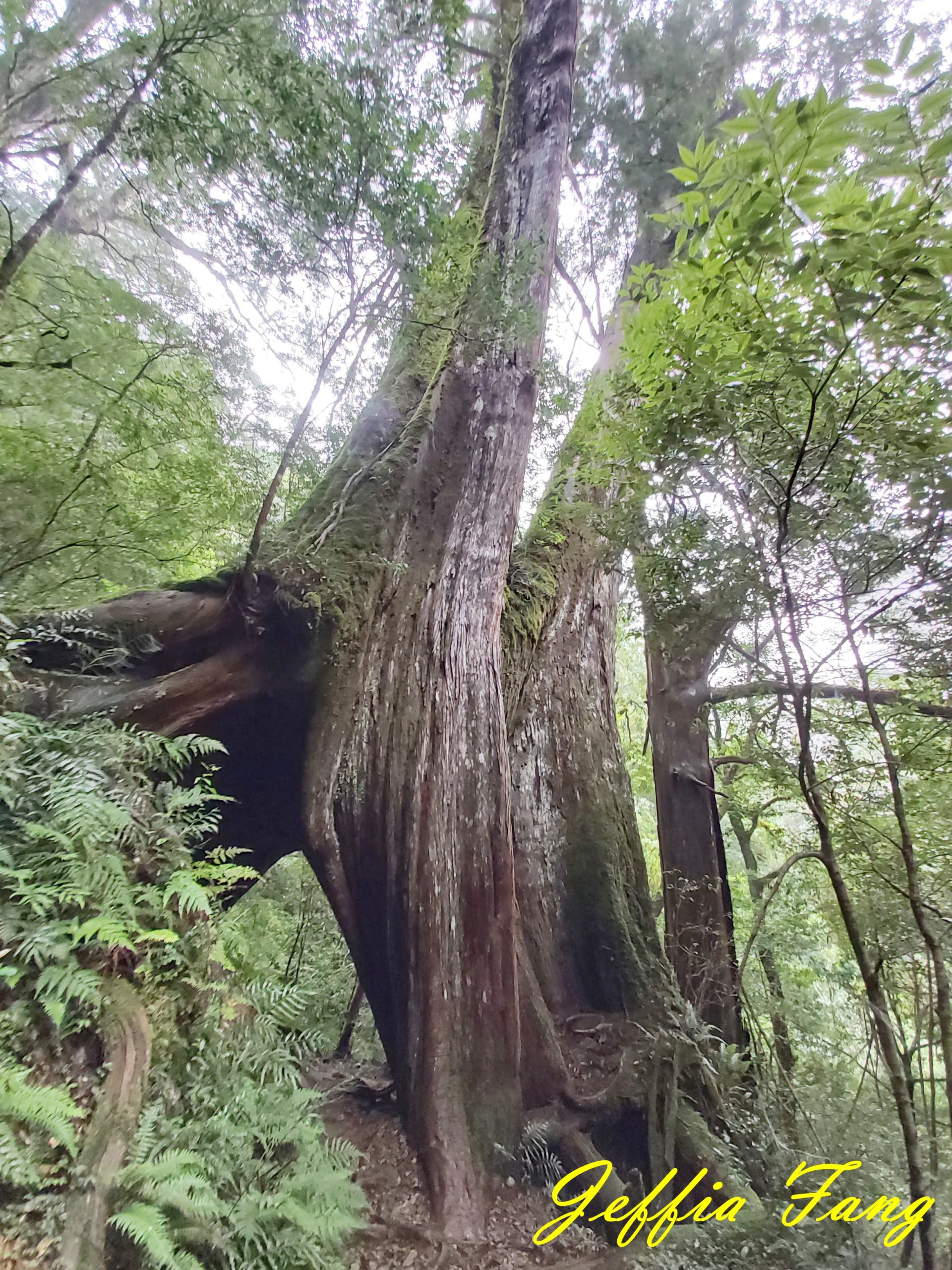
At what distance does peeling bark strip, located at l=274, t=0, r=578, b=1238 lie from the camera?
105 inches

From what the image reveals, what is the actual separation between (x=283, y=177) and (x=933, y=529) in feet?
10.3

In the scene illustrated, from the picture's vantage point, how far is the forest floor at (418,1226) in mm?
2236

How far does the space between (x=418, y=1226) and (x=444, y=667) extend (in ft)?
7.56

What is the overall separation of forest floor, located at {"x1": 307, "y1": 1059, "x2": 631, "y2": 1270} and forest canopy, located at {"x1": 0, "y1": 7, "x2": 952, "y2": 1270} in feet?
0.06

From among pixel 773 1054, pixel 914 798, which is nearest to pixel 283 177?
pixel 914 798

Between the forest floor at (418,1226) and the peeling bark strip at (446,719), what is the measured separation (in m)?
0.09

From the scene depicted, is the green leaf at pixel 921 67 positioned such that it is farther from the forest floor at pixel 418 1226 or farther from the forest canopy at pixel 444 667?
the forest floor at pixel 418 1226

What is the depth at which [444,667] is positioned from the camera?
11.1 feet

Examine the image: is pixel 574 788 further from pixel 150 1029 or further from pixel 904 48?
pixel 904 48

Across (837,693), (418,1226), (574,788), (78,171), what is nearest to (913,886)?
(837,693)

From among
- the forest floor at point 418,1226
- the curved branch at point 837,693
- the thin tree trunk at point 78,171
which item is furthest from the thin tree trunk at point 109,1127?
the thin tree trunk at point 78,171

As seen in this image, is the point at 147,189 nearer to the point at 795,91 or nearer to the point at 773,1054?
the point at 795,91

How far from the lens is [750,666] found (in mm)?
3090
